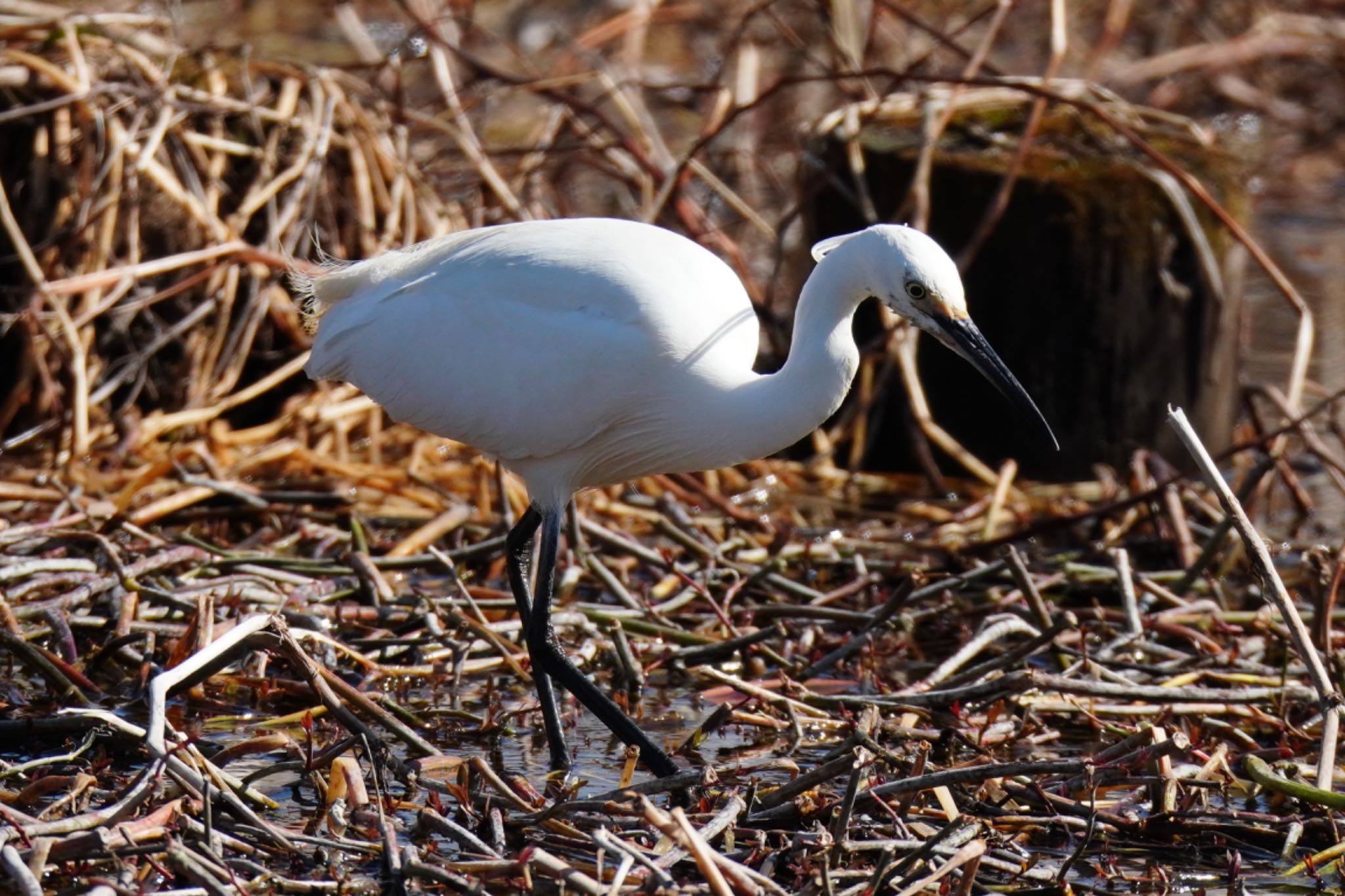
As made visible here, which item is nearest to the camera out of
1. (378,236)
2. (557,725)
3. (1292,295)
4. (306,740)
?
(306,740)

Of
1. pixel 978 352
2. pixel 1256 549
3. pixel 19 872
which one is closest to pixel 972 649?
pixel 978 352

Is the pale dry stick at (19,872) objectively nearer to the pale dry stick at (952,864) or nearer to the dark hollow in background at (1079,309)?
the pale dry stick at (952,864)

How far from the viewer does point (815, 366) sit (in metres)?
3.73

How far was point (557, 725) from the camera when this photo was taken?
4.01 m

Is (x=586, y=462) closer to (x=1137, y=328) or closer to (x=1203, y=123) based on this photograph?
(x=1137, y=328)

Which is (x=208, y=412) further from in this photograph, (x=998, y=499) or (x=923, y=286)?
(x=923, y=286)

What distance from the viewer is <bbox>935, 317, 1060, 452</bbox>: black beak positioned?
359 cm

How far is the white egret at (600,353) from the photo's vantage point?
372cm

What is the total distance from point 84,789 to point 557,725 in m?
1.15

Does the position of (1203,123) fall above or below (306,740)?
above

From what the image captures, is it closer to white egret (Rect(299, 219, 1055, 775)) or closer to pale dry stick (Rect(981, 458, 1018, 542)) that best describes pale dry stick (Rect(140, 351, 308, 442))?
white egret (Rect(299, 219, 1055, 775))

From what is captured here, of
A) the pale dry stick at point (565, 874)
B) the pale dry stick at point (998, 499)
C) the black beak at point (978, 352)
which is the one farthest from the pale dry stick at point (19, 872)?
the pale dry stick at point (998, 499)

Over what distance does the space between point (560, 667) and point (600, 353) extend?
0.80 metres

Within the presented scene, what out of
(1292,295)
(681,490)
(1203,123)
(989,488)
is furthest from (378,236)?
(1203,123)
